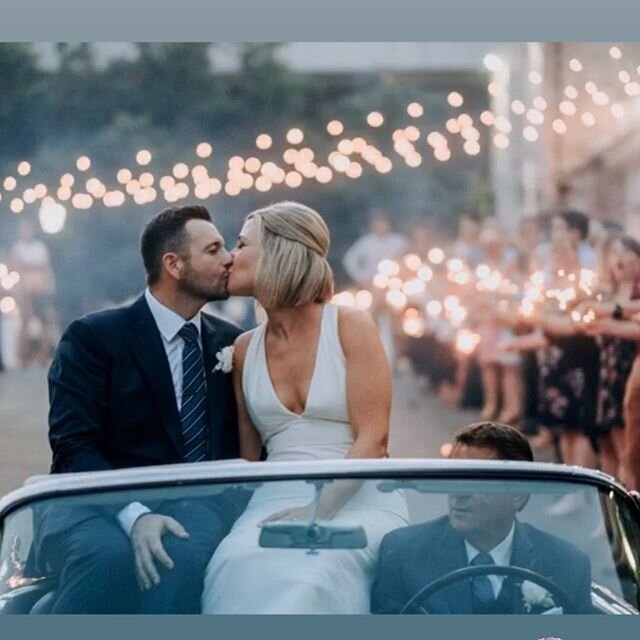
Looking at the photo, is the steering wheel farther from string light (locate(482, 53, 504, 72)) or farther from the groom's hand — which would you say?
string light (locate(482, 53, 504, 72))

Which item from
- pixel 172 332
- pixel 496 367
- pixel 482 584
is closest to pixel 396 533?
pixel 482 584

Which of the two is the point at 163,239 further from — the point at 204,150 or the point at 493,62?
the point at 493,62

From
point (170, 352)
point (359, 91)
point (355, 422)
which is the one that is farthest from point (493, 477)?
point (359, 91)

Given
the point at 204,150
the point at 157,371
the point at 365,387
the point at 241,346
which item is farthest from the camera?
the point at 204,150

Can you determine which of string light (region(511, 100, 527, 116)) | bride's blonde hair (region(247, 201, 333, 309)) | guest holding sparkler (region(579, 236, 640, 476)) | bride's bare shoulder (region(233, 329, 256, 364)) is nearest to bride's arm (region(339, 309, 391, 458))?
bride's blonde hair (region(247, 201, 333, 309))

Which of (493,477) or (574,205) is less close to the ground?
(574,205)

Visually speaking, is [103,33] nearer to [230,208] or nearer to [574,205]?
[230,208]

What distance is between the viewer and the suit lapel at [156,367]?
4074 millimetres

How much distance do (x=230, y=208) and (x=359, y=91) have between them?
968 millimetres

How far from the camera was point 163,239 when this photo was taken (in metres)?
4.38

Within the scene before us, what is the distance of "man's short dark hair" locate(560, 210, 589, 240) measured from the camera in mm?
9234

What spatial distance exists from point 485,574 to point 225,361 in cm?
149

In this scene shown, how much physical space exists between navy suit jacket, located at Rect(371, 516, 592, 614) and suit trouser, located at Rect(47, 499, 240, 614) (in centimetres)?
28

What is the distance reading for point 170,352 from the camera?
423 centimetres
